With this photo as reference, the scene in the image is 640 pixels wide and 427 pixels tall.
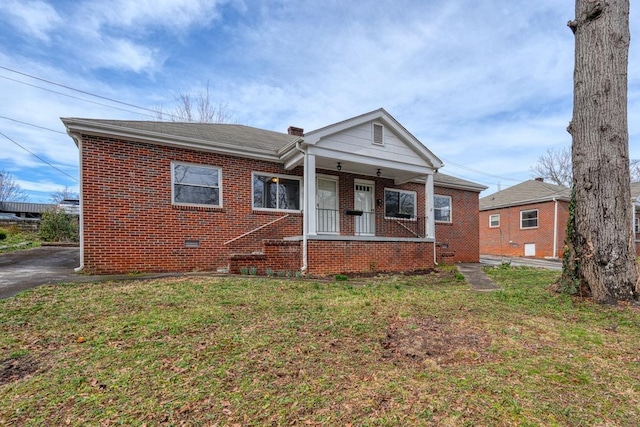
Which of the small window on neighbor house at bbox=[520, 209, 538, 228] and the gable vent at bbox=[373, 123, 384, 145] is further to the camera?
the small window on neighbor house at bbox=[520, 209, 538, 228]

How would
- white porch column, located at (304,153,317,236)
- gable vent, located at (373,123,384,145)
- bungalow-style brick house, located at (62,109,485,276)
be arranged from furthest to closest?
gable vent, located at (373,123,384,145) → white porch column, located at (304,153,317,236) → bungalow-style brick house, located at (62,109,485,276)

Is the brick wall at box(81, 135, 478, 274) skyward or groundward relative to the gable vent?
groundward

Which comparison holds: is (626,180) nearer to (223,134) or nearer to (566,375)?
(566,375)

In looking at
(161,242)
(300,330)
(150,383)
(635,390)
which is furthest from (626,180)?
(161,242)

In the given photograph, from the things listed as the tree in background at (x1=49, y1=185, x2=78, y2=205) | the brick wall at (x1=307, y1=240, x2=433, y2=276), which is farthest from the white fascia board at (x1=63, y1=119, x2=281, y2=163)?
the tree in background at (x1=49, y1=185, x2=78, y2=205)

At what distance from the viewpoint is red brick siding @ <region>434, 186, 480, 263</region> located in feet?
44.3

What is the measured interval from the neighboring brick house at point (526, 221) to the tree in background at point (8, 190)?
157 feet

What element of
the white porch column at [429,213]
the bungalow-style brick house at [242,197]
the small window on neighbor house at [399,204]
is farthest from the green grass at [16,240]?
the white porch column at [429,213]

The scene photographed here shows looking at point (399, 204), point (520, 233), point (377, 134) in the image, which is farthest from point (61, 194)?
point (520, 233)

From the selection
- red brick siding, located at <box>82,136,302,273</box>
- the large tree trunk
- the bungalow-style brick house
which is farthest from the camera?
the bungalow-style brick house

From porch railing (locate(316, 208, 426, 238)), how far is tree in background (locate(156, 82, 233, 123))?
1591 centimetres

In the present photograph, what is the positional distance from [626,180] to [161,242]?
30.7 ft

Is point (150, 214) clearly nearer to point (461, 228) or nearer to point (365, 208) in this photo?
point (365, 208)

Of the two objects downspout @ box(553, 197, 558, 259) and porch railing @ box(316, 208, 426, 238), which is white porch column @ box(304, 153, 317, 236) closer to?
porch railing @ box(316, 208, 426, 238)
